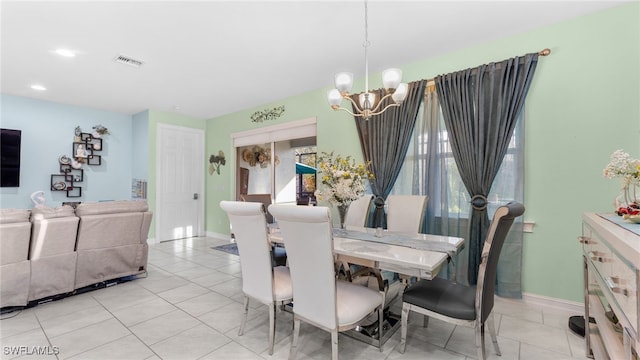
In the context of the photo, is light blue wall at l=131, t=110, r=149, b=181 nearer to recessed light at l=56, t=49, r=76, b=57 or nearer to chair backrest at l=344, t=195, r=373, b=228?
recessed light at l=56, t=49, r=76, b=57

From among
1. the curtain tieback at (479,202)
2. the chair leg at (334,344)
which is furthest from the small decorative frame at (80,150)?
the curtain tieback at (479,202)

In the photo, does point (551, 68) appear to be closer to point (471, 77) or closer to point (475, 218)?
point (471, 77)

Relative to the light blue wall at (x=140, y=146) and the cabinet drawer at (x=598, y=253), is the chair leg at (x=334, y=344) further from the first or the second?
the light blue wall at (x=140, y=146)

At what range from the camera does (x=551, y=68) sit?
2.62m

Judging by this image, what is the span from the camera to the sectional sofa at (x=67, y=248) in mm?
2488

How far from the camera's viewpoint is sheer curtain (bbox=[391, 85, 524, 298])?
2.75 m

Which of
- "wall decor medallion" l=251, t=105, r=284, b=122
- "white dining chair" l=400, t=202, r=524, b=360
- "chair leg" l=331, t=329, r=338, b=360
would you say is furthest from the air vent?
"white dining chair" l=400, t=202, r=524, b=360

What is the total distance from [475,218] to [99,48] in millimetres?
4350

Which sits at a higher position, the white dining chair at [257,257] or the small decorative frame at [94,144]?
the small decorative frame at [94,144]

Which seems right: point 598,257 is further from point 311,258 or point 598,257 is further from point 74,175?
point 74,175

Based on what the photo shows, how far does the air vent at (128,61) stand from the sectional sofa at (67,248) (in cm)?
167

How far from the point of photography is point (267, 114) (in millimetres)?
5156

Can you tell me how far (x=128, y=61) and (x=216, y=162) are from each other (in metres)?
2.94

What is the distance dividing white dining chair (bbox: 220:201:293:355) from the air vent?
2548mm
